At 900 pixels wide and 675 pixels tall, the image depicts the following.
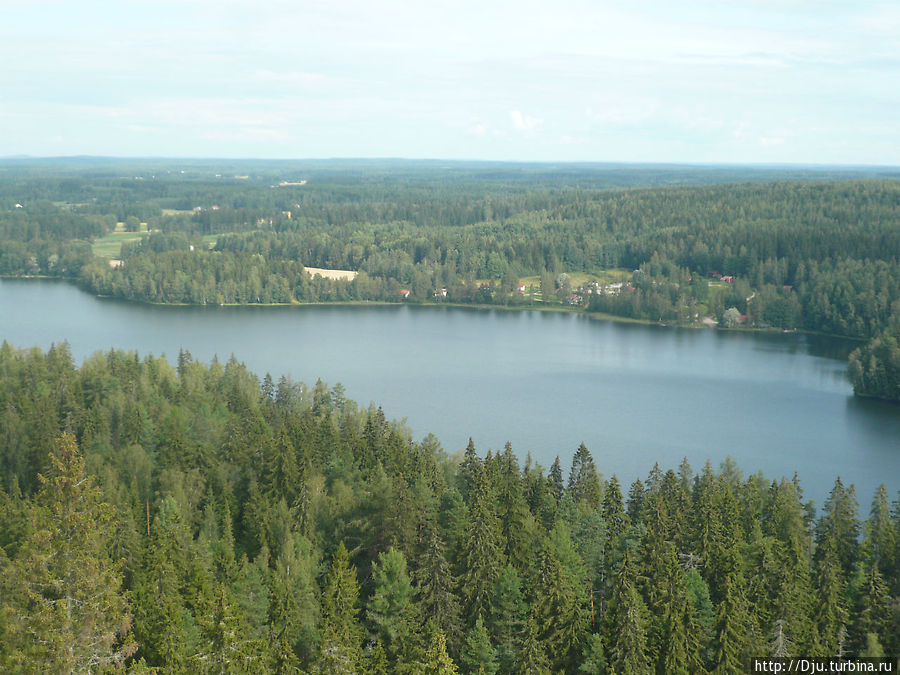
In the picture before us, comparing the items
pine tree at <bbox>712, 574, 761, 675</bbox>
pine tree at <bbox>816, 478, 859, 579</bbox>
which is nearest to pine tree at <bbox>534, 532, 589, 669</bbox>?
pine tree at <bbox>712, 574, 761, 675</bbox>

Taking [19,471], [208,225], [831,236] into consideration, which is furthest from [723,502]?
[208,225]

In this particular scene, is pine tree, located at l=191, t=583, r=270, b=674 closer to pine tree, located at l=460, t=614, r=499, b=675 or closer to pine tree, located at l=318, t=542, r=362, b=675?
pine tree, located at l=318, t=542, r=362, b=675

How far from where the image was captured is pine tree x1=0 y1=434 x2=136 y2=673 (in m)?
17.9

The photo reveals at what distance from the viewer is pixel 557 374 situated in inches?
2933

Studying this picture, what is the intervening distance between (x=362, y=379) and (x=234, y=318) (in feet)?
121

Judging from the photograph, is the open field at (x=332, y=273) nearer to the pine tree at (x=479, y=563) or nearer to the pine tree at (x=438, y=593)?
the pine tree at (x=479, y=563)

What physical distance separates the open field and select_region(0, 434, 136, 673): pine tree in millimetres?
103076

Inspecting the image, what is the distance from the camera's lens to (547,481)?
3700 centimetres

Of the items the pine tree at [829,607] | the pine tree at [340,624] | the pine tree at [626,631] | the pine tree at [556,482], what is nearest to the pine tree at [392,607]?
the pine tree at [340,624]

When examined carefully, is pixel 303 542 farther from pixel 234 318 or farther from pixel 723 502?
pixel 234 318

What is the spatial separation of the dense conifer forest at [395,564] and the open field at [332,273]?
8605cm

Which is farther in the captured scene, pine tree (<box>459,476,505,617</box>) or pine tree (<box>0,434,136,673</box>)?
pine tree (<box>459,476,505,617</box>)

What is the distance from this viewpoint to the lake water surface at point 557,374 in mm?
54000

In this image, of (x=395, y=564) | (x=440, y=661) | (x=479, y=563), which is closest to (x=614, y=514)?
(x=479, y=563)
